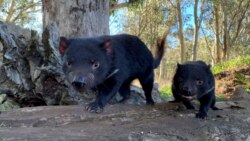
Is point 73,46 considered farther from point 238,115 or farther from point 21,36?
point 21,36

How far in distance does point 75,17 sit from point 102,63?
3193mm

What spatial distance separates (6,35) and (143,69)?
2.05 meters

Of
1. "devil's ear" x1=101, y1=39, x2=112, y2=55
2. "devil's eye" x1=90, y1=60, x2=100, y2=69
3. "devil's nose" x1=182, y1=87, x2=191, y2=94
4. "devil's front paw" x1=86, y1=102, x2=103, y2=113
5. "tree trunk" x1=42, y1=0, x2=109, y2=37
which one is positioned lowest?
"devil's front paw" x1=86, y1=102, x2=103, y2=113

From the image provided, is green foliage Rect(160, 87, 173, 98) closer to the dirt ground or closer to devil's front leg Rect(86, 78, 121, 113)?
the dirt ground

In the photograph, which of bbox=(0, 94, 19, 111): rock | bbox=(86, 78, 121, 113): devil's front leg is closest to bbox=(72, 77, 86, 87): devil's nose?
bbox=(86, 78, 121, 113): devil's front leg

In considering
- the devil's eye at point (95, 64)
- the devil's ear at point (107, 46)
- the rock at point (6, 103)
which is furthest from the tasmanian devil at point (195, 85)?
the rock at point (6, 103)

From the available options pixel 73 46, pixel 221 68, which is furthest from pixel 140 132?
pixel 221 68

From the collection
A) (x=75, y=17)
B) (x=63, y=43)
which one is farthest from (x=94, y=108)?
(x=75, y=17)

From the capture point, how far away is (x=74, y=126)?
336cm

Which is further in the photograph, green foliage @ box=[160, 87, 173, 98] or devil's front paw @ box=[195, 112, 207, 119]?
green foliage @ box=[160, 87, 173, 98]

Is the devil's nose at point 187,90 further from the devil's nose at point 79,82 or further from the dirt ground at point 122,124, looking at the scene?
the devil's nose at point 79,82

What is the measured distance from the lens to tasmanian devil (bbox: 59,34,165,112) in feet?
11.8

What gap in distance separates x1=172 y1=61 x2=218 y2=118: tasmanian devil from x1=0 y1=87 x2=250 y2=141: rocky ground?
0.15 m

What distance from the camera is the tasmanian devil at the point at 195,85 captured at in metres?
4.40
